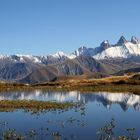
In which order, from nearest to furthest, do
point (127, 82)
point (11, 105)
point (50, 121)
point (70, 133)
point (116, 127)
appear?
point (70, 133) < point (116, 127) < point (50, 121) < point (11, 105) < point (127, 82)

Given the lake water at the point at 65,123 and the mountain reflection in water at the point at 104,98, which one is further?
the mountain reflection in water at the point at 104,98

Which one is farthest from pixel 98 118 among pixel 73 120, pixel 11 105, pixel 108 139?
pixel 11 105

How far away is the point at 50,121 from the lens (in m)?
62.8

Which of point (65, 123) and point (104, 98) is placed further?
point (104, 98)

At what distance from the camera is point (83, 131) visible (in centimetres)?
5194

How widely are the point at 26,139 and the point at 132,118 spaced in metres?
24.2

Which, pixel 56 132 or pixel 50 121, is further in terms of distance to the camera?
pixel 50 121

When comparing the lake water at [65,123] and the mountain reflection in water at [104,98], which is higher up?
the mountain reflection in water at [104,98]

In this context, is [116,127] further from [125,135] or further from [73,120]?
[73,120]

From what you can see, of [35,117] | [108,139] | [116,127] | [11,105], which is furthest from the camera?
[11,105]

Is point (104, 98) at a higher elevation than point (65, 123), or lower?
higher

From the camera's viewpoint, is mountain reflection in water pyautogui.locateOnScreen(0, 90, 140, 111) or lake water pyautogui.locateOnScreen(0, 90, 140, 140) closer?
lake water pyautogui.locateOnScreen(0, 90, 140, 140)

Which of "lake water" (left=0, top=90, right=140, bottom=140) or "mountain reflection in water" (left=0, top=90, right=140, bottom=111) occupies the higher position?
"mountain reflection in water" (left=0, top=90, right=140, bottom=111)

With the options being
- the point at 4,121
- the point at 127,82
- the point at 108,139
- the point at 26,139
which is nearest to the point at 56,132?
the point at 26,139
